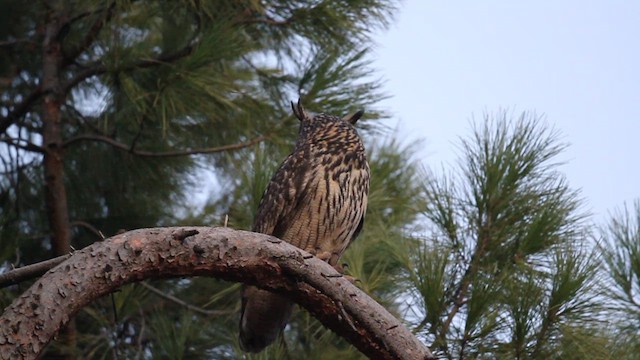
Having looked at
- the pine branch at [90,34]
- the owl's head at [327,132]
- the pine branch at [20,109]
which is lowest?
the owl's head at [327,132]

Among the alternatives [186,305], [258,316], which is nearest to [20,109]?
[186,305]

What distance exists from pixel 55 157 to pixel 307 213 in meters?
1.22

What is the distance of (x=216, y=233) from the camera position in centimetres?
213

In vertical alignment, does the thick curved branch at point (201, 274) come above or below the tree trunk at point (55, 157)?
below

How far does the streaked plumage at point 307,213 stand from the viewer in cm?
303

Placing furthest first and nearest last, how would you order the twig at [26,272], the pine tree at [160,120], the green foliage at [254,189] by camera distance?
the pine tree at [160,120] < the green foliage at [254,189] < the twig at [26,272]

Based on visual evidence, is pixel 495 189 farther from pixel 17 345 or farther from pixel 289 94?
pixel 17 345

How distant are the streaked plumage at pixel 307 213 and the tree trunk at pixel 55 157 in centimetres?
88

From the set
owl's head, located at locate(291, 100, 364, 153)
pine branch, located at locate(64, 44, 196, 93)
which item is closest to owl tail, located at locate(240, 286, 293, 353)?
owl's head, located at locate(291, 100, 364, 153)

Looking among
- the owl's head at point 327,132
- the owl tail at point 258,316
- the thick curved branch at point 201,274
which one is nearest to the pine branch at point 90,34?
the owl's head at point 327,132

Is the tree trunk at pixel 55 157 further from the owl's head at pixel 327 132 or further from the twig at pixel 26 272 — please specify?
the twig at pixel 26 272

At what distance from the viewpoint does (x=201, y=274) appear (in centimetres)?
214

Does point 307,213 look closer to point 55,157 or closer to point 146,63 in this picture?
point 146,63

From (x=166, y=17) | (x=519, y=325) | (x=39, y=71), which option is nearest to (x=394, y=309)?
(x=519, y=325)
